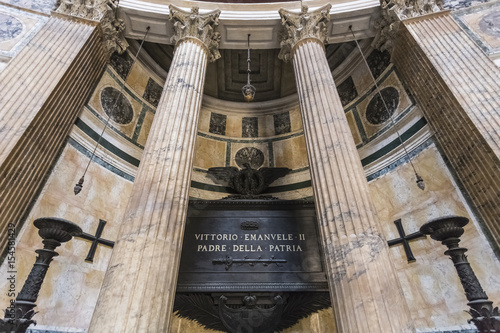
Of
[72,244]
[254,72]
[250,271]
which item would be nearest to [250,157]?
[254,72]

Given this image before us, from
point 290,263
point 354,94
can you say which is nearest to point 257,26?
point 354,94

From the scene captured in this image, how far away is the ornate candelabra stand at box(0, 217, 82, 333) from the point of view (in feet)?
9.82

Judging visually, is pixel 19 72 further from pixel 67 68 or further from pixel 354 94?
pixel 354 94

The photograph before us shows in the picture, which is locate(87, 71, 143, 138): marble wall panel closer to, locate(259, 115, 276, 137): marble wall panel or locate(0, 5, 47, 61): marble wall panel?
locate(0, 5, 47, 61): marble wall panel

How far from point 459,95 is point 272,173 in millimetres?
4805

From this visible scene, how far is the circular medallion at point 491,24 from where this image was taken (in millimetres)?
6023

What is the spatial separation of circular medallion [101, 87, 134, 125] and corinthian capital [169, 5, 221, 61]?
227 cm

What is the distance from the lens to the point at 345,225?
12.0ft

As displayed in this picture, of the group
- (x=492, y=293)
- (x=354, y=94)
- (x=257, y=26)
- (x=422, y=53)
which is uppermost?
(x=257, y=26)

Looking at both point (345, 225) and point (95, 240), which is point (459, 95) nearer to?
point (345, 225)

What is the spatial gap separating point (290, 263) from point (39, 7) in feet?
26.3

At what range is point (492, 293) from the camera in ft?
14.6

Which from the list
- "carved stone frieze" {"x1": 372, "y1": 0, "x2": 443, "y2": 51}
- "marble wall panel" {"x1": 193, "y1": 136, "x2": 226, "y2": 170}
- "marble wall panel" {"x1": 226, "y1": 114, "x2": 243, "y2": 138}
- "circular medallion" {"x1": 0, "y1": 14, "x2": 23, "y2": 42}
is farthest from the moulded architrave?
"marble wall panel" {"x1": 193, "y1": 136, "x2": 226, "y2": 170}

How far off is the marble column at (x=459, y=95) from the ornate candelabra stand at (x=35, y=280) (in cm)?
610
